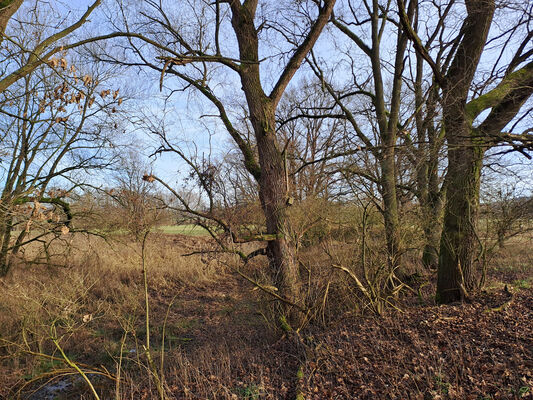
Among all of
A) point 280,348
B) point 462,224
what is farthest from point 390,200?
point 280,348

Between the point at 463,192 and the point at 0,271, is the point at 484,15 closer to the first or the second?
the point at 463,192

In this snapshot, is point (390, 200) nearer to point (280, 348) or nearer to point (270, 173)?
point (270, 173)

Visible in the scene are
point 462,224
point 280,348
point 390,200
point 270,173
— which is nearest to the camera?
point 280,348

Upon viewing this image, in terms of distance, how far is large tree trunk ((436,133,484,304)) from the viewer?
235 inches

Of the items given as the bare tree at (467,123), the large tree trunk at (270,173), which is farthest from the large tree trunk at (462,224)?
the large tree trunk at (270,173)

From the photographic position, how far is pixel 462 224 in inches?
238

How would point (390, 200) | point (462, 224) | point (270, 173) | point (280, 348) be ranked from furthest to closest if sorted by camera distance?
point (390, 200)
point (462, 224)
point (270, 173)
point (280, 348)

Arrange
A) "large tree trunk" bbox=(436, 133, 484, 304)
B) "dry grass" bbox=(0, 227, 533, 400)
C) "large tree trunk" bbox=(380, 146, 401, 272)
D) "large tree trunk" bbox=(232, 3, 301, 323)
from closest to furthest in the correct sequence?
"dry grass" bbox=(0, 227, 533, 400) < "large tree trunk" bbox=(232, 3, 301, 323) < "large tree trunk" bbox=(436, 133, 484, 304) < "large tree trunk" bbox=(380, 146, 401, 272)

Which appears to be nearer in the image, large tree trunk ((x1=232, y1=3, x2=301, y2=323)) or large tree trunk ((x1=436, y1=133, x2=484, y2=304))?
large tree trunk ((x1=232, y1=3, x2=301, y2=323))

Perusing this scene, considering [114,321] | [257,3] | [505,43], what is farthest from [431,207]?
[114,321]

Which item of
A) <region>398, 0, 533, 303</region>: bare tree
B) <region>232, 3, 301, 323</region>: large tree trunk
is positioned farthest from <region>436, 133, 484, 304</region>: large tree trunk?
<region>232, 3, 301, 323</region>: large tree trunk

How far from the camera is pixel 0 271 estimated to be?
Result: 1082 cm

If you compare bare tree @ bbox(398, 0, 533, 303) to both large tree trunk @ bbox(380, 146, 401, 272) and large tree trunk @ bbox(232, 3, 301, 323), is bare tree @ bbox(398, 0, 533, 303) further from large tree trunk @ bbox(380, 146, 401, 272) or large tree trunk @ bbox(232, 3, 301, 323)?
large tree trunk @ bbox(232, 3, 301, 323)

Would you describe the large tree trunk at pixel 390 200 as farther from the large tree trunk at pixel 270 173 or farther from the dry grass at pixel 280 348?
the large tree trunk at pixel 270 173
